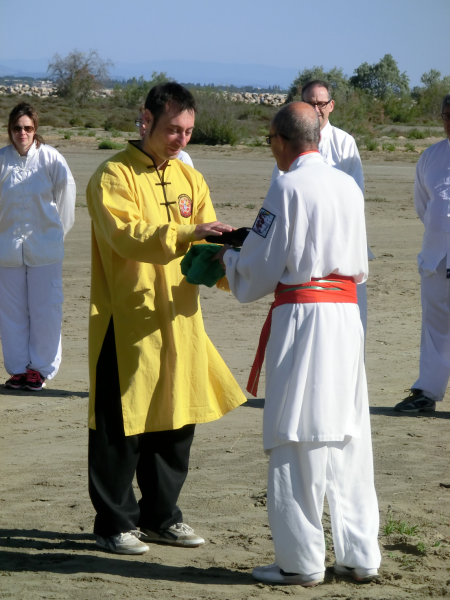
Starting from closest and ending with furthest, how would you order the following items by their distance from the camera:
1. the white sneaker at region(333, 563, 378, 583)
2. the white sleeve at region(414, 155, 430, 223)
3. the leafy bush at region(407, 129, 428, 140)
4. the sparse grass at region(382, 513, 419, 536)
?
the white sneaker at region(333, 563, 378, 583)
the sparse grass at region(382, 513, 419, 536)
the white sleeve at region(414, 155, 430, 223)
the leafy bush at region(407, 129, 428, 140)

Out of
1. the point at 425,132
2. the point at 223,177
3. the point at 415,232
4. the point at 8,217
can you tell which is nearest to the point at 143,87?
the point at 425,132

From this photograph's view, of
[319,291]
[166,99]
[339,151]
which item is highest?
[166,99]

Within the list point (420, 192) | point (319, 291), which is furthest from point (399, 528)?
point (420, 192)

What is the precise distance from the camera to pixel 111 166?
4.00 m

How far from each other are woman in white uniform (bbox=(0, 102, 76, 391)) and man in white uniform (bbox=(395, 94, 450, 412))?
3.00 metres

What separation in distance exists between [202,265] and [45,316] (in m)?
3.66

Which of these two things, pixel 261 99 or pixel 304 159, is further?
pixel 261 99

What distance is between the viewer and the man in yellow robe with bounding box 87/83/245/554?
13.0 ft

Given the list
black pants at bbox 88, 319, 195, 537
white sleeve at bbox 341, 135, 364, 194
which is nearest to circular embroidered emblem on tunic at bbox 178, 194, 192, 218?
black pants at bbox 88, 319, 195, 537

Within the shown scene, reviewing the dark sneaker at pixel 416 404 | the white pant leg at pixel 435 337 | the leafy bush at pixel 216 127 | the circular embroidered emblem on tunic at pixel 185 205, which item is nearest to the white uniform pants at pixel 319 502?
the circular embroidered emblem on tunic at pixel 185 205

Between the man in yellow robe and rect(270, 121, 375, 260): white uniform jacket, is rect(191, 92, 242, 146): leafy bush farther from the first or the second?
the man in yellow robe

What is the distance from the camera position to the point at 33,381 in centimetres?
713

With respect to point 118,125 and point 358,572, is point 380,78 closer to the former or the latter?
point 118,125

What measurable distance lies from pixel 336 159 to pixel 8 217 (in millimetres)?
2818
